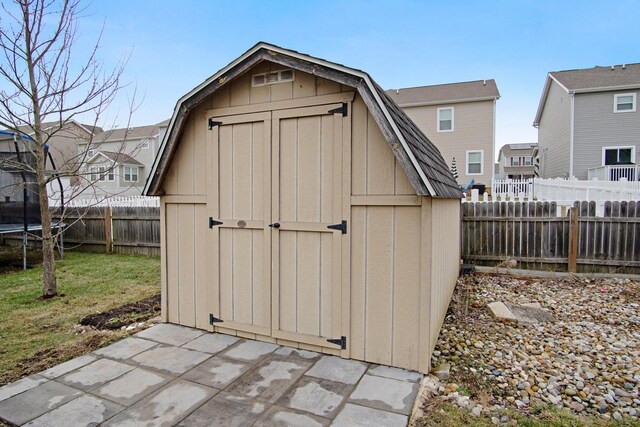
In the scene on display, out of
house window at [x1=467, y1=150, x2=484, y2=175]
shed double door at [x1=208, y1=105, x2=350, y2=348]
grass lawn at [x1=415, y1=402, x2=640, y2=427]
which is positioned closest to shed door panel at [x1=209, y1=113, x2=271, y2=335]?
shed double door at [x1=208, y1=105, x2=350, y2=348]

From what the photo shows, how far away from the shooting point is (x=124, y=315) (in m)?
4.49

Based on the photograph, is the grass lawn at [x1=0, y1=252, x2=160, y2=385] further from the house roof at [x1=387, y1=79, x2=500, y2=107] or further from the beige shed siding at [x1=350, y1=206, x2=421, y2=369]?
the house roof at [x1=387, y1=79, x2=500, y2=107]

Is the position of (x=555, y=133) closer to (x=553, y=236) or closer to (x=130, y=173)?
(x=553, y=236)

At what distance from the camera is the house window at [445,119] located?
18.3 m

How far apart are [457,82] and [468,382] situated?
19.7 metres

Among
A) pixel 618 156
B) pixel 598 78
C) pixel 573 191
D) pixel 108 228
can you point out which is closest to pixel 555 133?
pixel 598 78

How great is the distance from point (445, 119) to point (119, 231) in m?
15.8

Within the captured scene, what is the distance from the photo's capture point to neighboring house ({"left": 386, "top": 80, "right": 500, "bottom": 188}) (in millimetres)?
17688

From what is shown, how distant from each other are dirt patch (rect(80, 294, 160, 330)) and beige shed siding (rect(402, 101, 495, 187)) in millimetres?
16268

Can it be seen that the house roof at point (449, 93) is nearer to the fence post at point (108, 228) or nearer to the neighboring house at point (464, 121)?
the neighboring house at point (464, 121)

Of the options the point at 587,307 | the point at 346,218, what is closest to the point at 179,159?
the point at 346,218

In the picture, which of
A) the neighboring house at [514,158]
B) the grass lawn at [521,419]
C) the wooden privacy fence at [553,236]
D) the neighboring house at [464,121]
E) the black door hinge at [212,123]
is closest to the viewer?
the grass lawn at [521,419]

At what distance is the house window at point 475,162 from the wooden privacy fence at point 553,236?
12.1m

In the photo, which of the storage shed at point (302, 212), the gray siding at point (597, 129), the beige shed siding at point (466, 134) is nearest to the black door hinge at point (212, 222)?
the storage shed at point (302, 212)
